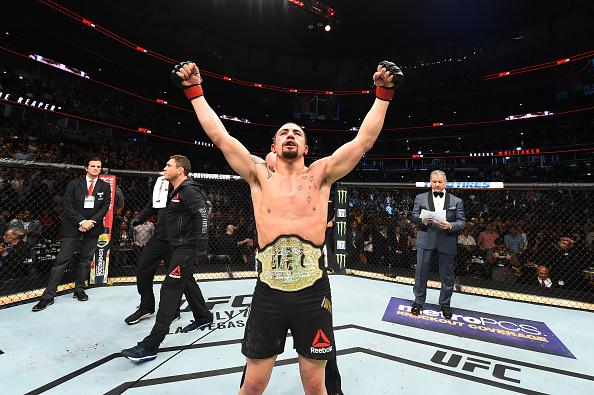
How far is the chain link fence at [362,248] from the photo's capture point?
13.2ft

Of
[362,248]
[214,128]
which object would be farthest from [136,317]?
[362,248]

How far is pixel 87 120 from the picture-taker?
43.1 feet

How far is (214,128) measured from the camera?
1516 mm

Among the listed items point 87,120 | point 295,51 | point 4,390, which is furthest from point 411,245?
point 295,51

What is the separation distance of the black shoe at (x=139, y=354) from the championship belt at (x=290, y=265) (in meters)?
1.45

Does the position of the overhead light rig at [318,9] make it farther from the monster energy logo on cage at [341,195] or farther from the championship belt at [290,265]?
the championship belt at [290,265]

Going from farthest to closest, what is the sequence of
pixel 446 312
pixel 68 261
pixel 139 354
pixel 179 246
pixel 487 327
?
pixel 68 261 < pixel 446 312 < pixel 487 327 < pixel 179 246 < pixel 139 354

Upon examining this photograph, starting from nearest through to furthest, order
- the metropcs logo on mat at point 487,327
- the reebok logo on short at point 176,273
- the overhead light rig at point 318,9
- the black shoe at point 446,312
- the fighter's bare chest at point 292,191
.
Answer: the fighter's bare chest at point 292,191 → the reebok logo on short at point 176,273 → the metropcs logo on mat at point 487,327 → the black shoe at point 446,312 → the overhead light rig at point 318,9

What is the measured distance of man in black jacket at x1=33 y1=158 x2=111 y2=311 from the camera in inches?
130

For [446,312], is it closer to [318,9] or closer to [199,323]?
[199,323]

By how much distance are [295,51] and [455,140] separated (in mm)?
11900

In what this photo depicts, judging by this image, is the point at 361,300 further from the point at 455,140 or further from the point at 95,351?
the point at 455,140

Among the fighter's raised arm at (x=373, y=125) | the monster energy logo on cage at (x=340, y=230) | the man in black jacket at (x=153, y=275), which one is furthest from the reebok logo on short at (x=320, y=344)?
the monster energy logo on cage at (x=340, y=230)

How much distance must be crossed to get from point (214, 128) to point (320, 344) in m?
1.20
